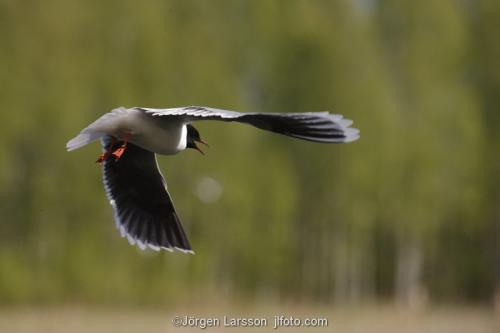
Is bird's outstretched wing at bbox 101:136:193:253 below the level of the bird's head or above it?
below

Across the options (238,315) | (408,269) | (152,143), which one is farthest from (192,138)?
→ (408,269)

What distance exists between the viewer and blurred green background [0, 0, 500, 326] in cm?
1489

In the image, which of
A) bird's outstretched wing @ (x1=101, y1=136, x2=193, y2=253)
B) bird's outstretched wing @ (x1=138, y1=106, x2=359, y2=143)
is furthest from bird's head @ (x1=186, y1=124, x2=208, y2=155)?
bird's outstretched wing @ (x1=138, y1=106, x2=359, y2=143)

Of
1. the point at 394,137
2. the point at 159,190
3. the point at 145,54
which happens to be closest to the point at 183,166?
the point at 145,54

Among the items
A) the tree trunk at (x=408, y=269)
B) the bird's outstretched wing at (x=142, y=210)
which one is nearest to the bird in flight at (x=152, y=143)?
the bird's outstretched wing at (x=142, y=210)

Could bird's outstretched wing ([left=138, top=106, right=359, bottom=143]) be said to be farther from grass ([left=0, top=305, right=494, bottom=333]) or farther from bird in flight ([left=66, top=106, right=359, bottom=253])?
grass ([left=0, top=305, right=494, bottom=333])

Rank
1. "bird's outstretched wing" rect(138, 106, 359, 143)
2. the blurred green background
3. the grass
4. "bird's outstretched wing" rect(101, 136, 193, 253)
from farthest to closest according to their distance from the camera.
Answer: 1. the blurred green background
2. the grass
3. "bird's outstretched wing" rect(101, 136, 193, 253)
4. "bird's outstretched wing" rect(138, 106, 359, 143)

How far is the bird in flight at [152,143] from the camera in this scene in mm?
4824

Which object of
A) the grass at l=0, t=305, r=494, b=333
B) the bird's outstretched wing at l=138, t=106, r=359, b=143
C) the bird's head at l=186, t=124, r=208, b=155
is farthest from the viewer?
the grass at l=0, t=305, r=494, b=333

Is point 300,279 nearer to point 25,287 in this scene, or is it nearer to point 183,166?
point 183,166

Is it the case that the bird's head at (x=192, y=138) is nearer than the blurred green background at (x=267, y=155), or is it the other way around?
the bird's head at (x=192, y=138)

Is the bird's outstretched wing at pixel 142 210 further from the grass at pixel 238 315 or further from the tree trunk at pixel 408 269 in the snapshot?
the tree trunk at pixel 408 269

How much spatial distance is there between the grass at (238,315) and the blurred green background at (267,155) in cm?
99

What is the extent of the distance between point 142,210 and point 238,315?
30.1 feet
